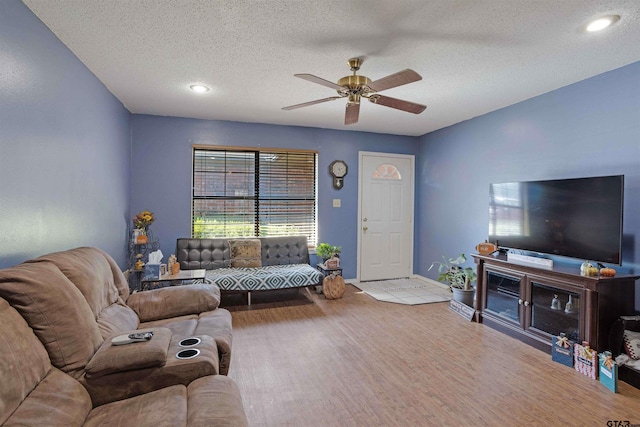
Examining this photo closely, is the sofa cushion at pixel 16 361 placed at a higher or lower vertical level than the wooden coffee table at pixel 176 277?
higher

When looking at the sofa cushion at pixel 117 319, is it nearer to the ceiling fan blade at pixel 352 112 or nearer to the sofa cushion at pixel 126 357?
the sofa cushion at pixel 126 357

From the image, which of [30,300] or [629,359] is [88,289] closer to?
[30,300]

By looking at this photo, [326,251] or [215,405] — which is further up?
[326,251]

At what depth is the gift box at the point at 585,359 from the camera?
252 centimetres

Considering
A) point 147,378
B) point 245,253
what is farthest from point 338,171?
point 147,378

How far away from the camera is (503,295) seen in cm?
348

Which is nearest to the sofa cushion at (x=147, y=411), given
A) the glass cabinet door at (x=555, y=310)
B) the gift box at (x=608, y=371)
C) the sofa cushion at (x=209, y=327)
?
the sofa cushion at (x=209, y=327)

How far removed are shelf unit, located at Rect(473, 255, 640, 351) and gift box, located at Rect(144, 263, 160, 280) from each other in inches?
139

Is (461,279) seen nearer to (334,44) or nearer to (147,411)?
(334,44)

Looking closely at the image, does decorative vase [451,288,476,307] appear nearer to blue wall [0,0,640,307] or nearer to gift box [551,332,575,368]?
blue wall [0,0,640,307]

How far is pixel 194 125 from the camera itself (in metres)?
4.73

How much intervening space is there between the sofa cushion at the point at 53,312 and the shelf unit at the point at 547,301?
3371 millimetres

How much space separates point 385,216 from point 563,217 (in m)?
2.83

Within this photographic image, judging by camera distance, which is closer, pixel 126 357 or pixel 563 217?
pixel 126 357
